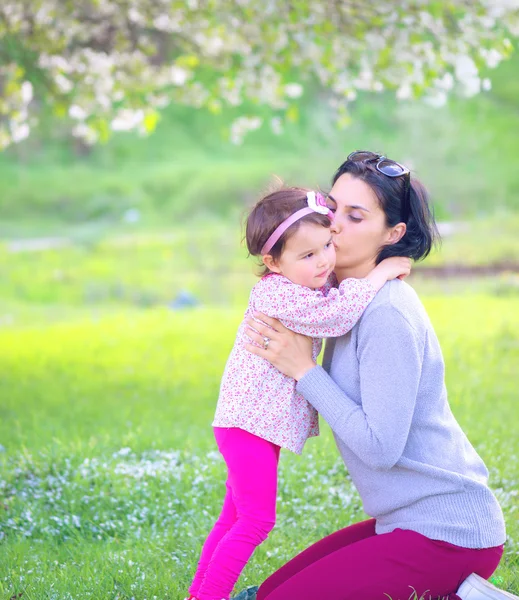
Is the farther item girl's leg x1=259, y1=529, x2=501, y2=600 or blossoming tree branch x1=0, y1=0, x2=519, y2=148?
blossoming tree branch x1=0, y1=0, x2=519, y2=148

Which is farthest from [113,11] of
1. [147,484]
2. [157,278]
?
[157,278]

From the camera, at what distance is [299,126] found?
23469 millimetres

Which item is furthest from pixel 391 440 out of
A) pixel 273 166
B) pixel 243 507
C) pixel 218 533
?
pixel 273 166

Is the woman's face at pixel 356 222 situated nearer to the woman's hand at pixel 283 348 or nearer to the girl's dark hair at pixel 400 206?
the girl's dark hair at pixel 400 206

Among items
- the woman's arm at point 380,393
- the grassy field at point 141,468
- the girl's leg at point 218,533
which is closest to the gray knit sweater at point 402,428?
the woman's arm at point 380,393

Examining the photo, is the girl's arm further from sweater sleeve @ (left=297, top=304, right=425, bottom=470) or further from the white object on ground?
the white object on ground

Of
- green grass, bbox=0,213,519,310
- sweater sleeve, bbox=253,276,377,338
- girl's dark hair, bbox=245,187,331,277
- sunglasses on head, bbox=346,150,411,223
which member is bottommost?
green grass, bbox=0,213,519,310

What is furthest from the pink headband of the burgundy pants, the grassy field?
the grassy field

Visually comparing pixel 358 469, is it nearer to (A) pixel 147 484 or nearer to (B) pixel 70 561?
(B) pixel 70 561

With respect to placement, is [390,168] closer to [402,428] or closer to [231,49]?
[402,428]

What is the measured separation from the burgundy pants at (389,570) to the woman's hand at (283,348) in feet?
2.02

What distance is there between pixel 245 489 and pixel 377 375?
601mm

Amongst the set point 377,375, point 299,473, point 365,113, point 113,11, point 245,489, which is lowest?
point 365,113

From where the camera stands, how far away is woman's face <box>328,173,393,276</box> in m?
3.00
